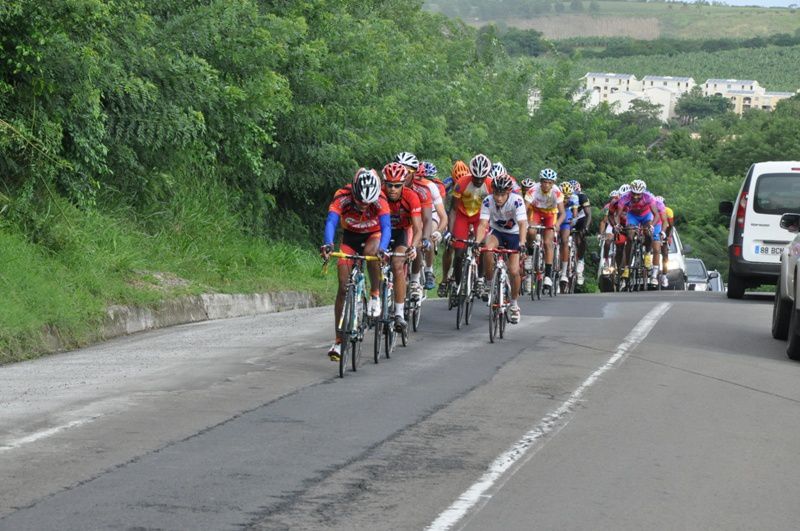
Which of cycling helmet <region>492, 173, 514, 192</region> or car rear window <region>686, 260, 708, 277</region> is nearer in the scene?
cycling helmet <region>492, 173, 514, 192</region>

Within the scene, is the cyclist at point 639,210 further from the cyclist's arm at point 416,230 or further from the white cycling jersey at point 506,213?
the cyclist's arm at point 416,230

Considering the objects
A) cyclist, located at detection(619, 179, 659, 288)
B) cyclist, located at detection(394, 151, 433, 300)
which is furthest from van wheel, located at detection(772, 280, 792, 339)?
cyclist, located at detection(619, 179, 659, 288)

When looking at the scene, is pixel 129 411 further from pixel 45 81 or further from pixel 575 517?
pixel 45 81

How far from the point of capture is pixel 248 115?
2259 cm

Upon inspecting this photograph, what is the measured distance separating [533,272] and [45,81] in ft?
31.1

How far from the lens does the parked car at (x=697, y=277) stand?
127ft

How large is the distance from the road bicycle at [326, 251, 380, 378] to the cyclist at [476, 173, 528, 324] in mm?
3901

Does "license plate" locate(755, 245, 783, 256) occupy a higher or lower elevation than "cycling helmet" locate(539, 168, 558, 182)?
lower

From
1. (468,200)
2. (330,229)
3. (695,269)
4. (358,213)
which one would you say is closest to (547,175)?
(468,200)

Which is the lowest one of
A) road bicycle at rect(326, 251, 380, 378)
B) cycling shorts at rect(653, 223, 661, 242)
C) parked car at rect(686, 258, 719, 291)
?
parked car at rect(686, 258, 719, 291)

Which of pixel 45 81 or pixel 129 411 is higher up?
pixel 45 81

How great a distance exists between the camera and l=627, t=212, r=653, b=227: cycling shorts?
27.0 meters

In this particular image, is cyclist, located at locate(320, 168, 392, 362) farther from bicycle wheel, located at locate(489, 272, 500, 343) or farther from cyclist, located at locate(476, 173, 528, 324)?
cyclist, located at locate(476, 173, 528, 324)

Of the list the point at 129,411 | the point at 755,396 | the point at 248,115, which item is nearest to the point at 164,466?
the point at 129,411
